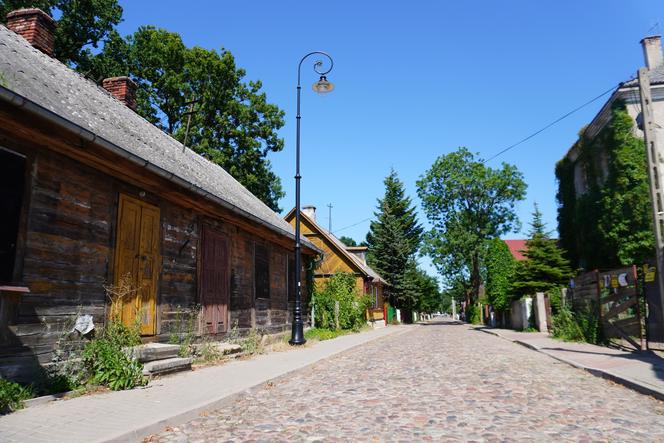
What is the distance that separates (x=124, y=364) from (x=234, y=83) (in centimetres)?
3024

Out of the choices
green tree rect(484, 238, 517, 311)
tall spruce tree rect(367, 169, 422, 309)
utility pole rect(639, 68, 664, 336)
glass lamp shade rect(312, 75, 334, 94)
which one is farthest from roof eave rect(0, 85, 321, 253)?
tall spruce tree rect(367, 169, 422, 309)

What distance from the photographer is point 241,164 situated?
34.0m

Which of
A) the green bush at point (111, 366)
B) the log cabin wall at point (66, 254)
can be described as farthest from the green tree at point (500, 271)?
the green bush at point (111, 366)

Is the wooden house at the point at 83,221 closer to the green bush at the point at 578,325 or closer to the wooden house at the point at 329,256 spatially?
the green bush at the point at 578,325

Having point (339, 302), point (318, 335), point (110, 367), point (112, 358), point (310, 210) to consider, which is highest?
point (310, 210)

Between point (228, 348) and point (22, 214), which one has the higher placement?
point (22, 214)

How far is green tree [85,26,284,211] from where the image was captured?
105 ft

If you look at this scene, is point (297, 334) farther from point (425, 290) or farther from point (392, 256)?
point (425, 290)

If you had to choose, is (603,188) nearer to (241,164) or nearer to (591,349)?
(591,349)

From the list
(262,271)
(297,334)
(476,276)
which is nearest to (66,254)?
(262,271)

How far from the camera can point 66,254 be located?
724cm

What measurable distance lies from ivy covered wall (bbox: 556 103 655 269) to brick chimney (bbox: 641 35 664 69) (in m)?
5.25

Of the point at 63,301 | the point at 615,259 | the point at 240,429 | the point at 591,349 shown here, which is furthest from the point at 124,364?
the point at 615,259

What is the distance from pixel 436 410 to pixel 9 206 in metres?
5.96
